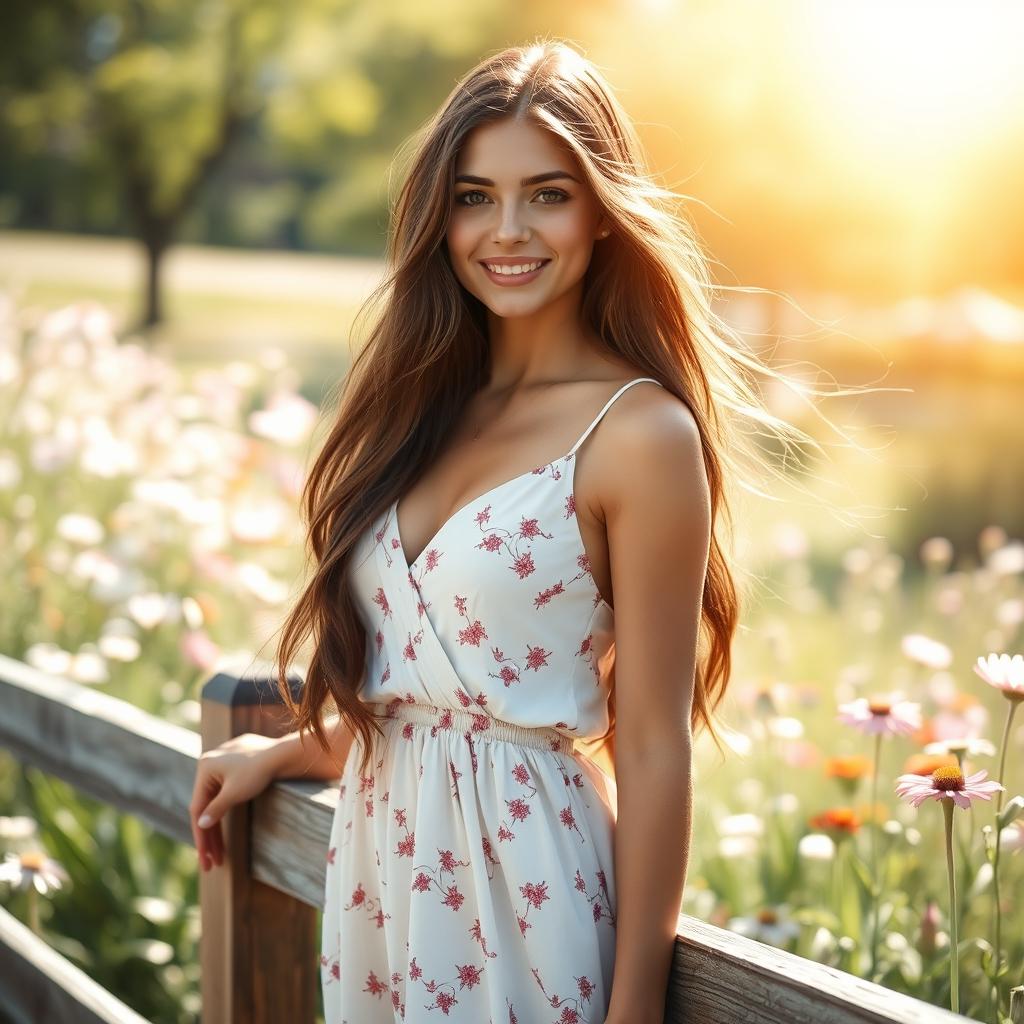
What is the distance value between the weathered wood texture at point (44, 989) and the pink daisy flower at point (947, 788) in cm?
124

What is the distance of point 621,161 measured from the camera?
1.75m

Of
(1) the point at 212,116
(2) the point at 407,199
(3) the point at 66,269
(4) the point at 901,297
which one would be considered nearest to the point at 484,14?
(1) the point at 212,116

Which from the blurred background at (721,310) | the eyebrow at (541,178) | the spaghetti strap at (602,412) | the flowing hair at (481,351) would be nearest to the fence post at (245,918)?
the flowing hair at (481,351)

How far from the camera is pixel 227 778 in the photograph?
1.94m

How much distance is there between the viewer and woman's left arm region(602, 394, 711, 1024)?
4.89ft

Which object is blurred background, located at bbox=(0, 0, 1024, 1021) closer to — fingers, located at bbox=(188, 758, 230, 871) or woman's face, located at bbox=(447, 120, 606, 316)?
woman's face, located at bbox=(447, 120, 606, 316)

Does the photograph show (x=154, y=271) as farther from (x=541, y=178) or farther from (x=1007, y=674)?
(x=1007, y=674)

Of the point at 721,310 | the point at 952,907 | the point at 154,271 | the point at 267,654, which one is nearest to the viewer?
the point at 952,907

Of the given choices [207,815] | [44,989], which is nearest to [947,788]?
[207,815]

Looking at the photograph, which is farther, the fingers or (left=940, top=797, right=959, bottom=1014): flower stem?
the fingers

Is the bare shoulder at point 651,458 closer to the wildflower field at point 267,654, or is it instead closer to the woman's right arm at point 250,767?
the wildflower field at point 267,654

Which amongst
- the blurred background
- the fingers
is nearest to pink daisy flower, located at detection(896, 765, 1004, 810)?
the blurred background

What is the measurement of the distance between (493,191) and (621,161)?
0.56 feet

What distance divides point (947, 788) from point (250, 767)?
0.96 m
